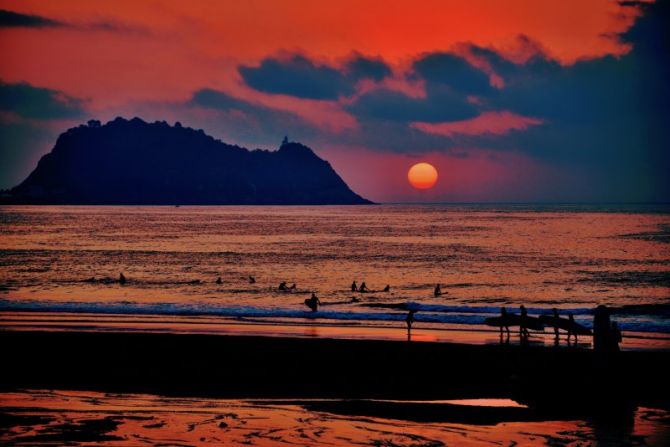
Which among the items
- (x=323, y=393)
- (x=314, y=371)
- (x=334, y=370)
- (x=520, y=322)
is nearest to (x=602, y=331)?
(x=323, y=393)

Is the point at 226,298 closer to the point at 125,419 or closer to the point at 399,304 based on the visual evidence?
the point at 399,304

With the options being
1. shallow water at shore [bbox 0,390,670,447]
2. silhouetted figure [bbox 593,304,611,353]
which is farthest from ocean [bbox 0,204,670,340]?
shallow water at shore [bbox 0,390,670,447]

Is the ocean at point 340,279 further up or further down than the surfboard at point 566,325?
further down

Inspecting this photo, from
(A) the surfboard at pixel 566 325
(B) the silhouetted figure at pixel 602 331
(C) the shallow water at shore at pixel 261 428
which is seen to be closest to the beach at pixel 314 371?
(C) the shallow water at shore at pixel 261 428

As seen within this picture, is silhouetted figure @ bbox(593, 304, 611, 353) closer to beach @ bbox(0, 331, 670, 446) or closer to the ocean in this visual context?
beach @ bbox(0, 331, 670, 446)

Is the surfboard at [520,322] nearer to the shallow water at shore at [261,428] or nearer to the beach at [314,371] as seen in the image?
the beach at [314,371]

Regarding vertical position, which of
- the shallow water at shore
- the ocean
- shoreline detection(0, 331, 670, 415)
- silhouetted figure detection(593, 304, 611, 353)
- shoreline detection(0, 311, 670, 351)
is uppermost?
silhouetted figure detection(593, 304, 611, 353)

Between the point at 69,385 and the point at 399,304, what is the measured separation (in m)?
30.2

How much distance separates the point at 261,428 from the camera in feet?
45.6

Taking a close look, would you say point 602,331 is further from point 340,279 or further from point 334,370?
point 340,279

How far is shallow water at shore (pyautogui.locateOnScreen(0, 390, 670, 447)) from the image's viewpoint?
1305cm

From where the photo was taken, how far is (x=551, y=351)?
22.8 meters

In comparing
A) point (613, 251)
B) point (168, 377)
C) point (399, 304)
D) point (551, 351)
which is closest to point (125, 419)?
point (168, 377)

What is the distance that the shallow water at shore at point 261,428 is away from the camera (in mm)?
13047
